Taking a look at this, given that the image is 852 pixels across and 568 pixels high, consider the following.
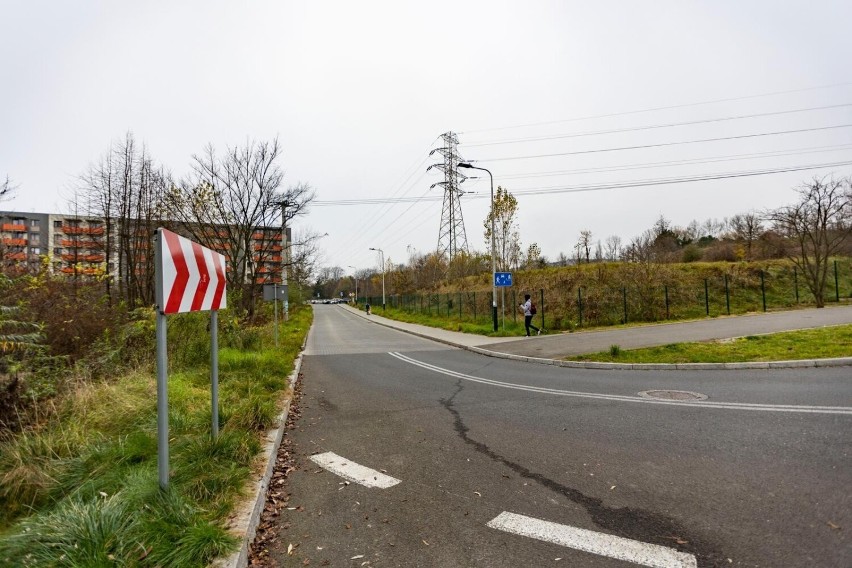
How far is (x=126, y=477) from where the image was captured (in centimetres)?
352

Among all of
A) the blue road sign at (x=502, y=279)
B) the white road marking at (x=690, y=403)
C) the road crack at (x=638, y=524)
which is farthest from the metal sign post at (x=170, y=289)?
the blue road sign at (x=502, y=279)

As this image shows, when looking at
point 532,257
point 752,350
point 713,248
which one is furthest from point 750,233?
point 752,350

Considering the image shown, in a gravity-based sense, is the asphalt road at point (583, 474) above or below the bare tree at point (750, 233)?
below

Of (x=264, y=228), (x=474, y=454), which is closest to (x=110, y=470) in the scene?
(x=474, y=454)

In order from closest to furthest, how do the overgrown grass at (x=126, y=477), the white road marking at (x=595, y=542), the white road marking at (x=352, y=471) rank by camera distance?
the overgrown grass at (x=126, y=477)
the white road marking at (x=595, y=542)
the white road marking at (x=352, y=471)

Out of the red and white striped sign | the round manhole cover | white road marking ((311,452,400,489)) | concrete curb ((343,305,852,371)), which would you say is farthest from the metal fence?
the red and white striped sign

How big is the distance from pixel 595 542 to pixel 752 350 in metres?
11.4

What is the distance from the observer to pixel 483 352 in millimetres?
15688

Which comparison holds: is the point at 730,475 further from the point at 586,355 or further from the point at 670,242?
the point at 670,242

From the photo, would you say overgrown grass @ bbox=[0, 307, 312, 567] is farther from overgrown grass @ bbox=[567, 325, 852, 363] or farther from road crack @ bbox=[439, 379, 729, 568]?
overgrown grass @ bbox=[567, 325, 852, 363]

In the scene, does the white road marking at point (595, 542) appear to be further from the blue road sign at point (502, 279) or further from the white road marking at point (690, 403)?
the blue road sign at point (502, 279)

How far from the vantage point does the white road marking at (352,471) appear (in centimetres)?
427

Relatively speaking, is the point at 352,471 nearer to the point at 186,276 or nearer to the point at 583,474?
the point at 583,474

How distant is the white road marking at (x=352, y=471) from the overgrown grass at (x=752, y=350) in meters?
9.20
